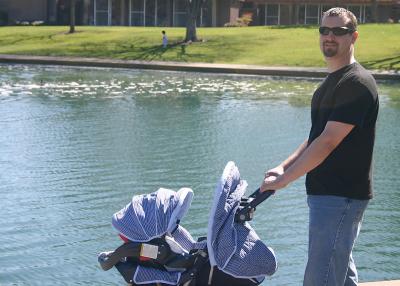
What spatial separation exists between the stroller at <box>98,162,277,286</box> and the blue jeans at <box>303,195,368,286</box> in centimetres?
23

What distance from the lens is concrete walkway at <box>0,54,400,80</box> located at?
29391 millimetres

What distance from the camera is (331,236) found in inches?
169

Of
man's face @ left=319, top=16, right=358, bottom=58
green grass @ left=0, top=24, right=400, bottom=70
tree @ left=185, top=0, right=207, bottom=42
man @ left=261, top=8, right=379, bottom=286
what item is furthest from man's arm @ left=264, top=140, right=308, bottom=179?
tree @ left=185, top=0, right=207, bottom=42

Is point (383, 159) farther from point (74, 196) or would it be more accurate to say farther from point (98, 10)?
point (98, 10)

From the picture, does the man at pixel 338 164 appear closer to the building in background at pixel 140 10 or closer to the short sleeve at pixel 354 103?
the short sleeve at pixel 354 103

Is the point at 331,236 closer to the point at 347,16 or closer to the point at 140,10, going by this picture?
the point at 347,16

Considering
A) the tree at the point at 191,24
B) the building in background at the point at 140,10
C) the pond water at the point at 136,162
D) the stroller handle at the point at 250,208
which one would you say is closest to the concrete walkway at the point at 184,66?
the pond water at the point at 136,162

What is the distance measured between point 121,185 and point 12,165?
6.81ft

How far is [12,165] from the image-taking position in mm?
12312

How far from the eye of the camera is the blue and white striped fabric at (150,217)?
445 cm

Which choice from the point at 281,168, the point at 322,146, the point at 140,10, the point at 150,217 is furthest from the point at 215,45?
the point at 322,146

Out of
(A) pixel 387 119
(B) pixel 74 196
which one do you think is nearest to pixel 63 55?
(A) pixel 387 119

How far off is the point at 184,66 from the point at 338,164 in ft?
86.9

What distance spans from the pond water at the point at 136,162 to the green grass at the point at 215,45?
8.76 meters
